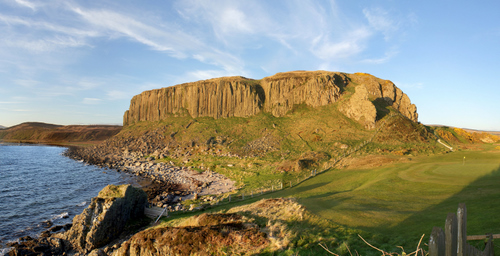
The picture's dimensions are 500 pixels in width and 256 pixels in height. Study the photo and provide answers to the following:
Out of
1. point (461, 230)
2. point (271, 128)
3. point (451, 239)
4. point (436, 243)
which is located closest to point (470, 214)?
point (461, 230)

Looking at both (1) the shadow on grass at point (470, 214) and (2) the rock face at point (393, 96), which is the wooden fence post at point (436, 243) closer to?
(1) the shadow on grass at point (470, 214)

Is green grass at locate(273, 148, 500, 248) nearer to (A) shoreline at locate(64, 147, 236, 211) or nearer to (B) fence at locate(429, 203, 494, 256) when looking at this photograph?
(B) fence at locate(429, 203, 494, 256)

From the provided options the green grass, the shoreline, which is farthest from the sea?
the green grass

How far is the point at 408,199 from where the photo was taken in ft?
62.1

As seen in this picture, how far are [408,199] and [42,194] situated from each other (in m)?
46.0

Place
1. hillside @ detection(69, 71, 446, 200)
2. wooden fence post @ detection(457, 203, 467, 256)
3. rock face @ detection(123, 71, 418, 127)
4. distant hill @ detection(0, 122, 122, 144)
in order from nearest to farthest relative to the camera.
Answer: wooden fence post @ detection(457, 203, 467, 256)
hillside @ detection(69, 71, 446, 200)
rock face @ detection(123, 71, 418, 127)
distant hill @ detection(0, 122, 122, 144)

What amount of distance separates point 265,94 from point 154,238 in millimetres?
74406

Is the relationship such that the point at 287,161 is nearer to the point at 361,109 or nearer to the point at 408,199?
the point at 408,199

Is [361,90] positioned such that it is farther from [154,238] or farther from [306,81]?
[154,238]

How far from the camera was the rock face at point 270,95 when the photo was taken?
71.2 metres

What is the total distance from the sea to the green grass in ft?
84.1

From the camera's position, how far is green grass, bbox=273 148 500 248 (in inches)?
488

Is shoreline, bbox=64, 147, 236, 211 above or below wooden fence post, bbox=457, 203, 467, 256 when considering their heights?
below

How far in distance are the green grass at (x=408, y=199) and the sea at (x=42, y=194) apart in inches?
1009
